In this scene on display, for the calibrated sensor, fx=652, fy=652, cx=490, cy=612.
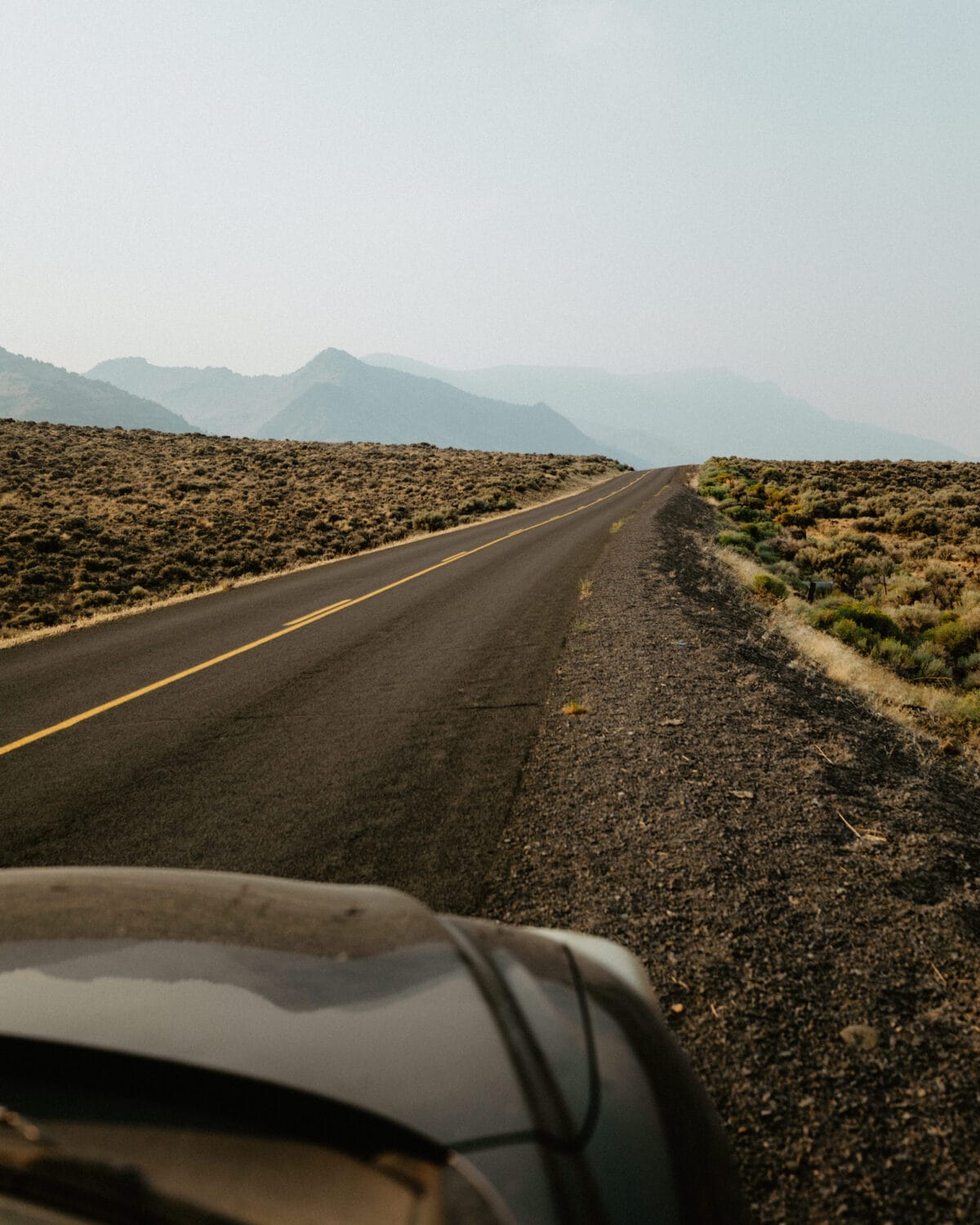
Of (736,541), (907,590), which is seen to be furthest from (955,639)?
(736,541)

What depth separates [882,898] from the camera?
2924 mm

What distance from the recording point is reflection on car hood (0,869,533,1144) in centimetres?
106

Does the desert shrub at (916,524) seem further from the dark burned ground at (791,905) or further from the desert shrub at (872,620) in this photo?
the dark burned ground at (791,905)

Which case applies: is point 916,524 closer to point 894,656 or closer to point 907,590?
point 907,590

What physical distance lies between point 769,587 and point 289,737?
29.3ft

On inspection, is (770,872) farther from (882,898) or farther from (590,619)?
(590,619)

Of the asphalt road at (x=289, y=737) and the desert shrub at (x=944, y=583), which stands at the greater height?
the desert shrub at (x=944, y=583)

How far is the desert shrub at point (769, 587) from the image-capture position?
1107cm

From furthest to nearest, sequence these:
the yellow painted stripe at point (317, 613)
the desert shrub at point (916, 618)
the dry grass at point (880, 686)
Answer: the desert shrub at point (916, 618) → the yellow painted stripe at point (317, 613) → the dry grass at point (880, 686)

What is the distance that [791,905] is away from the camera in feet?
9.46

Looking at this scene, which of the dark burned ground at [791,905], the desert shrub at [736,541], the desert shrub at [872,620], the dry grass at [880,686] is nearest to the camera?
the dark burned ground at [791,905]

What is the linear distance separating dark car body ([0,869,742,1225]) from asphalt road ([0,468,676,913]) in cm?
165

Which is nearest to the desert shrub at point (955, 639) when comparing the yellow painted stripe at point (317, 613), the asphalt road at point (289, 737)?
the asphalt road at point (289, 737)

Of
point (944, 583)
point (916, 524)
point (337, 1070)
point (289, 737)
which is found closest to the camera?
point (337, 1070)
